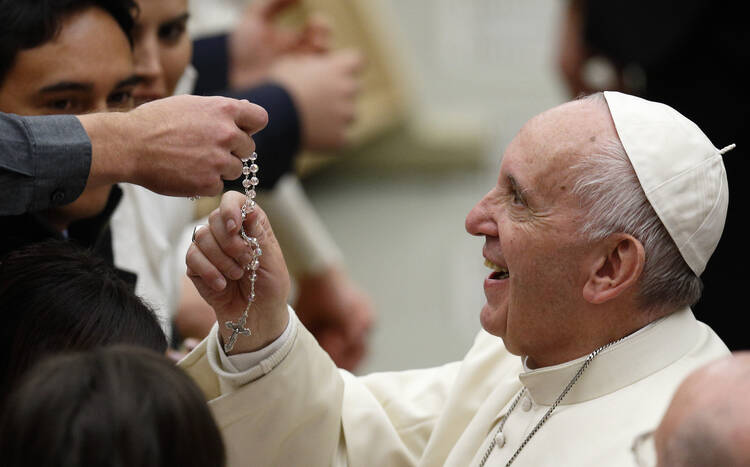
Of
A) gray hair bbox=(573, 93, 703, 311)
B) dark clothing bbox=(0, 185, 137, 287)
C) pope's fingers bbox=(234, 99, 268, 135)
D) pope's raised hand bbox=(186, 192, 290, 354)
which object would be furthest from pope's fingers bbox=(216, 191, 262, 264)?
gray hair bbox=(573, 93, 703, 311)

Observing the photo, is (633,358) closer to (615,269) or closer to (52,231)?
(615,269)

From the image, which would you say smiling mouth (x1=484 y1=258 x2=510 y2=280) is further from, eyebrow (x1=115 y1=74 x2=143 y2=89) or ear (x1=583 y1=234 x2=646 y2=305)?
eyebrow (x1=115 y1=74 x2=143 y2=89)

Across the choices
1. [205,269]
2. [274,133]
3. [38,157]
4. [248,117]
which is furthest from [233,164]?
[274,133]

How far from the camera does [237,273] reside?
188 cm

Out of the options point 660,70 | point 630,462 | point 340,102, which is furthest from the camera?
point 660,70

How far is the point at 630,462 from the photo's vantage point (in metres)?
1.70

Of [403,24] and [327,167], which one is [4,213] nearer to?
[327,167]

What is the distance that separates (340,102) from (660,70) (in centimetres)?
128

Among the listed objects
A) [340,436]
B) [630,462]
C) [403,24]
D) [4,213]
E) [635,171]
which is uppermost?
[635,171]

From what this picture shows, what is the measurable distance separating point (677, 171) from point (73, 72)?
1172 mm

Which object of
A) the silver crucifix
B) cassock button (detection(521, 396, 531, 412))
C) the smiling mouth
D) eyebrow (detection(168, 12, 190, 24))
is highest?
eyebrow (detection(168, 12, 190, 24))

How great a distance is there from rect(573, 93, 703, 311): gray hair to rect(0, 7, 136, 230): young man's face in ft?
3.18

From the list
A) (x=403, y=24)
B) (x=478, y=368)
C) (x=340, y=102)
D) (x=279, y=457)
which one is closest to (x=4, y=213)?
(x=279, y=457)

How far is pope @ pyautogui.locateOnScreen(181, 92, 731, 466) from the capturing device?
1.82 m
